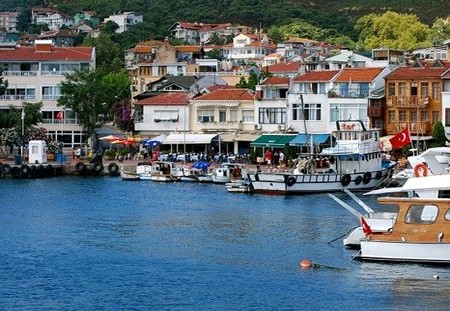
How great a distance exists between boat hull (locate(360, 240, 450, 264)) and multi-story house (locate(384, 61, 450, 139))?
108 ft

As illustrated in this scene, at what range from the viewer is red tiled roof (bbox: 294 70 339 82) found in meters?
77.7

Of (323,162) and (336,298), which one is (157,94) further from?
(336,298)

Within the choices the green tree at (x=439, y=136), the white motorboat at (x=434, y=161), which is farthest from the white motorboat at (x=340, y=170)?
the white motorboat at (x=434, y=161)

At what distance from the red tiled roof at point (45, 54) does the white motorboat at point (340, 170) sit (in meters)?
27.8

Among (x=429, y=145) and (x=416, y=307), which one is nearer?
(x=416, y=307)

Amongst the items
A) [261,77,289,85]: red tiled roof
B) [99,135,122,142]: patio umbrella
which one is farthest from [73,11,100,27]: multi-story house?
[261,77,289,85]: red tiled roof

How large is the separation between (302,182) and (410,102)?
13170mm

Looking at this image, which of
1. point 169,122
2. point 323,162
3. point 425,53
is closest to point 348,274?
point 323,162

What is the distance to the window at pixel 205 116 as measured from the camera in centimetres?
8200

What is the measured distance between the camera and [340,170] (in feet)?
212

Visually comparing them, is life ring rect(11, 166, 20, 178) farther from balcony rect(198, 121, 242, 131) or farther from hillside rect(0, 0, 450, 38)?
hillside rect(0, 0, 450, 38)

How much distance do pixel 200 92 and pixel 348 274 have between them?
155 ft

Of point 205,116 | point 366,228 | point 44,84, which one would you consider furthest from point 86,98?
point 366,228

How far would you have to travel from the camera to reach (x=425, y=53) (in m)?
96.2
